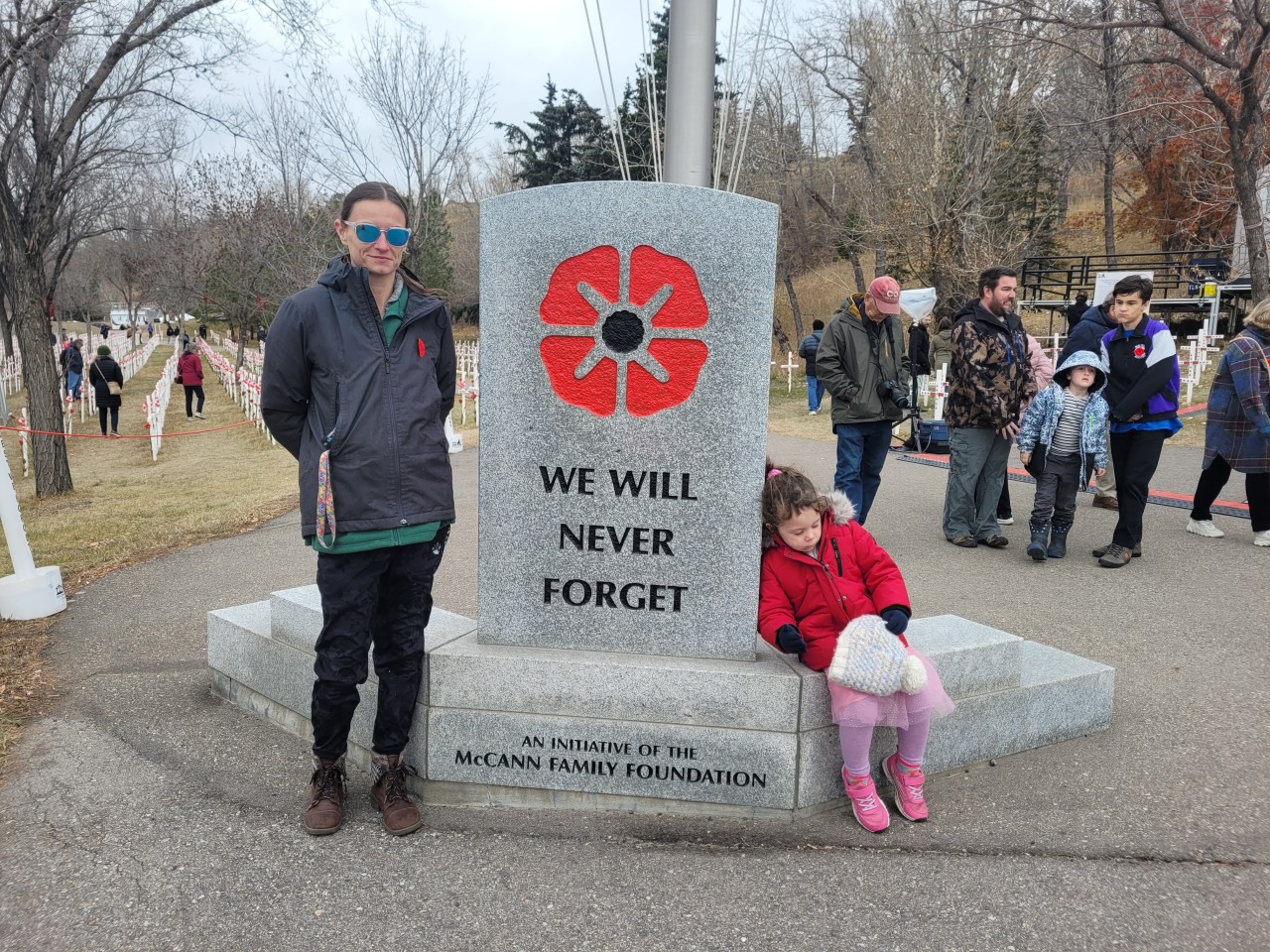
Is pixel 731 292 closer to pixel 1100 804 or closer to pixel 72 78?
pixel 1100 804

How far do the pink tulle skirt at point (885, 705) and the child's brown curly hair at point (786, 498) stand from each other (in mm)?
555

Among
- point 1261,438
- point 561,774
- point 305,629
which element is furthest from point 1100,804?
point 1261,438

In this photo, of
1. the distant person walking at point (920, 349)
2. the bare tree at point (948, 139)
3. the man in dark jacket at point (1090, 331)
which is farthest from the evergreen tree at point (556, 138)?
the man in dark jacket at point (1090, 331)

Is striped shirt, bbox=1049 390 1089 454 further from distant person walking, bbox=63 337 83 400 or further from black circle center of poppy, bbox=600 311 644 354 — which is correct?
distant person walking, bbox=63 337 83 400

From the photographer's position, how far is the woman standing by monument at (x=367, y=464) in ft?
9.00

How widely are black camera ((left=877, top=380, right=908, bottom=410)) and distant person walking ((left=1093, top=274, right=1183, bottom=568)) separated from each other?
148 cm

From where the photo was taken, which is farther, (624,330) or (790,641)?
(624,330)

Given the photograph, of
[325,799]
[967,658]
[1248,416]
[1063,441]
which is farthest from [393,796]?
[1248,416]

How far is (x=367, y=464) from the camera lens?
274 centimetres

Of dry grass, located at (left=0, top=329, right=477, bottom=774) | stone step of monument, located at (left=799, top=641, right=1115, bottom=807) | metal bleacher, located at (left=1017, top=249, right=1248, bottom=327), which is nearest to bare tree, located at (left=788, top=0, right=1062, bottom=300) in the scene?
metal bleacher, located at (left=1017, top=249, right=1248, bottom=327)

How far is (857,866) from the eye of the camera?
271 cm

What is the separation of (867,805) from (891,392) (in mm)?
3279

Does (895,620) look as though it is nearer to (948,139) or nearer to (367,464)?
(367,464)

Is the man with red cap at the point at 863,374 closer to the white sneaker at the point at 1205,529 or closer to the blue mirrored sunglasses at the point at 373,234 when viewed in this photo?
the white sneaker at the point at 1205,529
